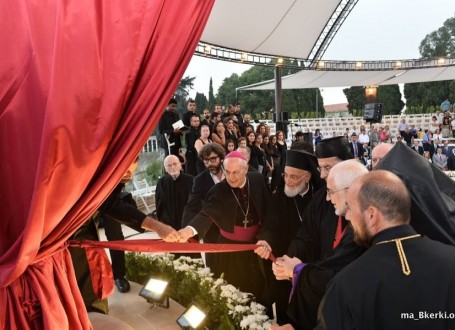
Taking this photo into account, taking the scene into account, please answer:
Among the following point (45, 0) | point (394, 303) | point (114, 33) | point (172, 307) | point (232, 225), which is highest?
point (45, 0)

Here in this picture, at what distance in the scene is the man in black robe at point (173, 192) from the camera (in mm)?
5652

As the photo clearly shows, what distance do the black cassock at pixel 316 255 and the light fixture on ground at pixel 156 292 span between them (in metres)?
1.25

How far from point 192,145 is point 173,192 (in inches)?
113

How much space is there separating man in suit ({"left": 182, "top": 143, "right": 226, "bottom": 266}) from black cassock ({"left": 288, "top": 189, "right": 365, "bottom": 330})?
182 cm

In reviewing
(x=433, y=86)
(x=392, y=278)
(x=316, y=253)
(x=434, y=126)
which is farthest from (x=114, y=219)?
(x=433, y=86)

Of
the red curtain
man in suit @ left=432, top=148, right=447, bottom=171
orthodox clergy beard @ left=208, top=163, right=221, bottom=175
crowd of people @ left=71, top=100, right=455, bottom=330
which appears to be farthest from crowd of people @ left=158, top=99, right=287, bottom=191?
man in suit @ left=432, top=148, right=447, bottom=171

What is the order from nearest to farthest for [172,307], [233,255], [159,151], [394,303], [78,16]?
[78,16] → [394,303] → [172,307] → [233,255] → [159,151]

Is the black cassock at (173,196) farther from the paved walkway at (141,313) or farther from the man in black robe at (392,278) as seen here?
the man in black robe at (392,278)

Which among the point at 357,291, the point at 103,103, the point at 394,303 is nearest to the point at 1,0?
the point at 103,103

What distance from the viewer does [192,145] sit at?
8523mm

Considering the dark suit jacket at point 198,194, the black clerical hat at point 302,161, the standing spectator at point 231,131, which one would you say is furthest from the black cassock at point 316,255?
the standing spectator at point 231,131

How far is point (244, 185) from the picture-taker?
13.7 feet

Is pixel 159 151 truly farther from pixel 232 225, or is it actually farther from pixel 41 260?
pixel 41 260

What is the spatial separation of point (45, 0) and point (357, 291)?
173 cm
